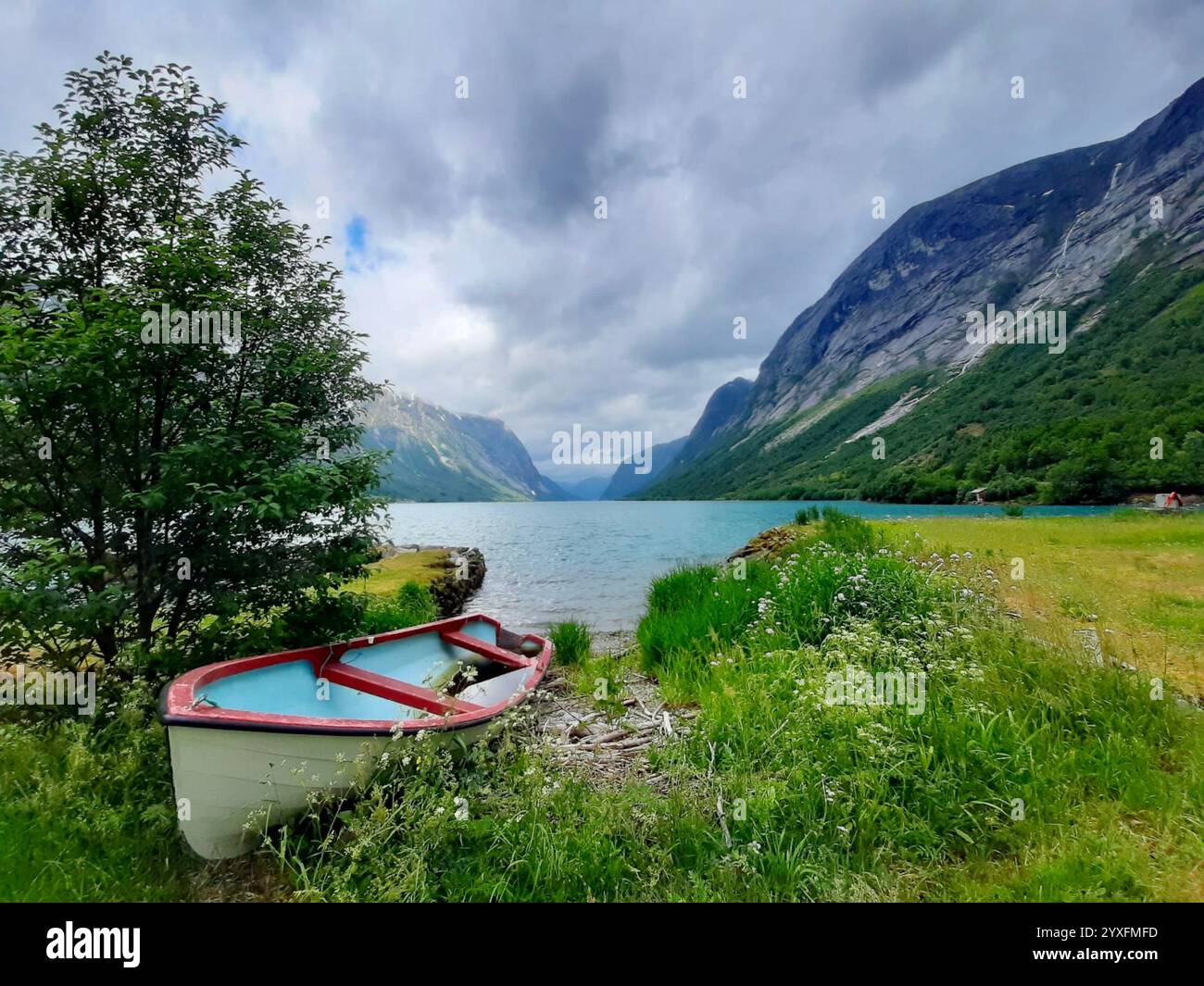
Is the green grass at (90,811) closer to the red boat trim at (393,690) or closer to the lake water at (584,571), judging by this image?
the red boat trim at (393,690)

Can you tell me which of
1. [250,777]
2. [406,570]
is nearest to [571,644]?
[250,777]

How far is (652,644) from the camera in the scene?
8.55m

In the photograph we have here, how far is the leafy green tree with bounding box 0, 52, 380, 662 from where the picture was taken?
482 cm

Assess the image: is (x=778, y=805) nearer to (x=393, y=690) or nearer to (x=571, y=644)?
(x=393, y=690)

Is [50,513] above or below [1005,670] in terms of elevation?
above

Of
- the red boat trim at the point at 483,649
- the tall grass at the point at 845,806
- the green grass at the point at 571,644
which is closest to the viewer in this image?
the tall grass at the point at 845,806

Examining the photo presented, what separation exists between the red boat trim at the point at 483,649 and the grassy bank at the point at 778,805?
3219mm

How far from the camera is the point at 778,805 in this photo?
3.92 meters

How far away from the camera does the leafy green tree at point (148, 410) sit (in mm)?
4824

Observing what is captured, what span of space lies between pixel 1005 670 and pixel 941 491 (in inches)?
3486

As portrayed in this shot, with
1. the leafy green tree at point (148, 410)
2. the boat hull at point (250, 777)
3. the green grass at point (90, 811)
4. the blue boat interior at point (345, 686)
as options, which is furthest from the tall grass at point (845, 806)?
the leafy green tree at point (148, 410)
